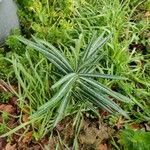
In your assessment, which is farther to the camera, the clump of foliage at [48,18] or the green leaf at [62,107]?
the clump of foliage at [48,18]

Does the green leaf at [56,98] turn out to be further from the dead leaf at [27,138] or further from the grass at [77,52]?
the dead leaf at [27,138]

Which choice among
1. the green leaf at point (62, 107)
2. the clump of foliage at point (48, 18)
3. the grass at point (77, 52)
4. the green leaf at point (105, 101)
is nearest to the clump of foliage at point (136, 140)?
the green leaf at point (105, 101)

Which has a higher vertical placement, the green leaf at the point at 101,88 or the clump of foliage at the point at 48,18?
the clump of foliage at the point at 48,18

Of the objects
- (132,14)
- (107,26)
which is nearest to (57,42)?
(107,26)

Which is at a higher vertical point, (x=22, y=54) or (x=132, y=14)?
(x=22, y=54)

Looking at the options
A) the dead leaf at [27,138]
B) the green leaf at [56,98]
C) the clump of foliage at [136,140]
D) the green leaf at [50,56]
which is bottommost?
the clump of foliage at [136,140]

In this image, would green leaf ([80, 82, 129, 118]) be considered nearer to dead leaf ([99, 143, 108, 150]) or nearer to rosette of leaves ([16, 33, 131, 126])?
rosette of leaves ([16, 33, 131, 126])

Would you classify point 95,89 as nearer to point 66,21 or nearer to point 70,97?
point 70,97
